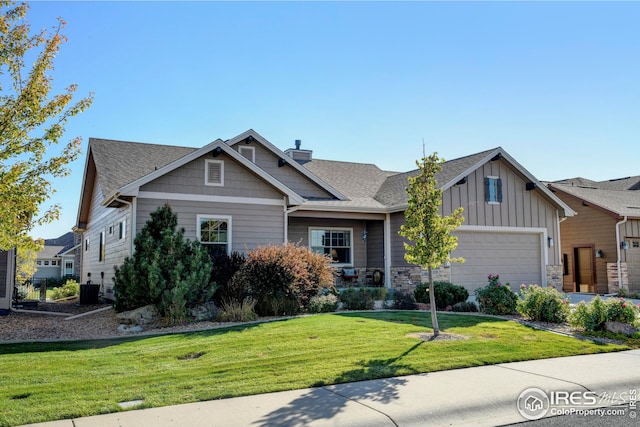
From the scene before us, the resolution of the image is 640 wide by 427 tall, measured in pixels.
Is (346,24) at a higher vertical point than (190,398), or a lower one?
higher

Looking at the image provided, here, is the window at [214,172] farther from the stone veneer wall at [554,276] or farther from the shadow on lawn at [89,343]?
the stone veneer wall at [554,276]

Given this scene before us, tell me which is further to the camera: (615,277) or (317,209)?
(615,277)

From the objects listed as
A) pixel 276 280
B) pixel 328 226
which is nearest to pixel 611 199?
pixel 328 226

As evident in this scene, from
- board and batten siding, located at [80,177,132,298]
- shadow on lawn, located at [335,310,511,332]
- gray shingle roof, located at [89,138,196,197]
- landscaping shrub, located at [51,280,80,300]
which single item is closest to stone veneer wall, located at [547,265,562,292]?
shadow on lawn, located at [335,310,511,332]

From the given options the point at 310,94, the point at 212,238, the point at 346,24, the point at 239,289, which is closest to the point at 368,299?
the point at 239,289

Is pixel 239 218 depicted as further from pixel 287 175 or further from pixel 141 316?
pixel 141 316

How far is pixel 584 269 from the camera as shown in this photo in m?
24.0

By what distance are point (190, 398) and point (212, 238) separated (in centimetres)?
969

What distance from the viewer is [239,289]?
13375mm

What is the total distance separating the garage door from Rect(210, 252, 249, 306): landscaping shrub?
8318 mm

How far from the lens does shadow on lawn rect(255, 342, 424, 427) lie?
5676 mm

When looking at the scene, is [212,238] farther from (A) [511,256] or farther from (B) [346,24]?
(A) [511,256]

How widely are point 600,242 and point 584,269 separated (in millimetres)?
1699

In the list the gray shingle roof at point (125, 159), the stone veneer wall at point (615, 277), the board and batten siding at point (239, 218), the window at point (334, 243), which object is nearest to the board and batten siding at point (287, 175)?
the window at point (334, 243)
